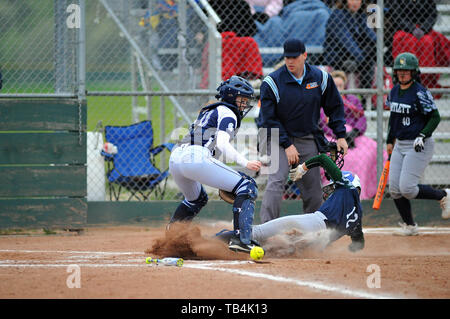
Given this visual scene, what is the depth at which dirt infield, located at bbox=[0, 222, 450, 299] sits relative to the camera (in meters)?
4.39

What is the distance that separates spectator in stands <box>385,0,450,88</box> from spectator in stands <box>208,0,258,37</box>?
2.21 meters

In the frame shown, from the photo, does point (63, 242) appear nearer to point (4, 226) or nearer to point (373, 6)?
point (4, 226)

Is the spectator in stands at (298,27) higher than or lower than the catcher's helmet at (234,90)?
higher

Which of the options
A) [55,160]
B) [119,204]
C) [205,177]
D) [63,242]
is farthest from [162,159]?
[205,177]

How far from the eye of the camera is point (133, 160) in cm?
983

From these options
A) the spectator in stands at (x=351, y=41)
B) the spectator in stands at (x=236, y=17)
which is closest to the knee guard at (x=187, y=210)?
the spectator in stands at (x=351, y=41)

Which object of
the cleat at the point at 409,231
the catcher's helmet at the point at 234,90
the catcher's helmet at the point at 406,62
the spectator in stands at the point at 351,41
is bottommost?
the cleat at the point at 409,231

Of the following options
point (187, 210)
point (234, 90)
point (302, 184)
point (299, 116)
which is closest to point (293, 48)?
point (299, 116)

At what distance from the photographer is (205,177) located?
5.91 metres

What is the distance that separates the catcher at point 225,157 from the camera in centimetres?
587

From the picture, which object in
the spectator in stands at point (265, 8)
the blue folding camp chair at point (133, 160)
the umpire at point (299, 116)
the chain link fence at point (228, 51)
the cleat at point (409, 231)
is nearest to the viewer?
the umpire at point (299, 116)

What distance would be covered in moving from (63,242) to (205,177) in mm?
2857

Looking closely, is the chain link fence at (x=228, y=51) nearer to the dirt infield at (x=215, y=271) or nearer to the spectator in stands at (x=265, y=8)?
the spectator in stands at (x=265, y=8)

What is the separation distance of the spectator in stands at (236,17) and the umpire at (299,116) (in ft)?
12.0
